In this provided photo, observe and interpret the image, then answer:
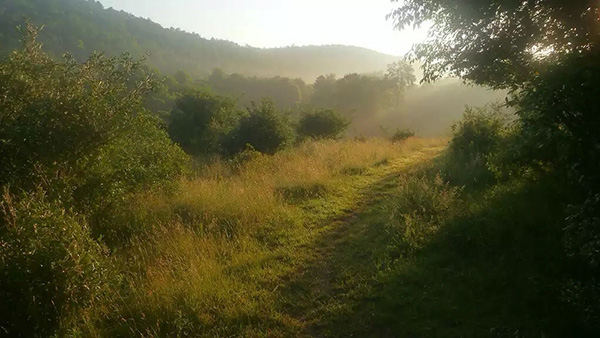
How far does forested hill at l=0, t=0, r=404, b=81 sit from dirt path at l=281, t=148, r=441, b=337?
2085 inches

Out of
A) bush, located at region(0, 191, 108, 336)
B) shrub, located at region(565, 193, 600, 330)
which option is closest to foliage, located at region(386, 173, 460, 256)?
shrub, located at region(565, 193, 600, 330)

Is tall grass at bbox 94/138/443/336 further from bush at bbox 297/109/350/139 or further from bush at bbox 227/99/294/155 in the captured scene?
bush at bbox 297/109/350/139

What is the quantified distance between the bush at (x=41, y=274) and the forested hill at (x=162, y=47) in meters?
52.2

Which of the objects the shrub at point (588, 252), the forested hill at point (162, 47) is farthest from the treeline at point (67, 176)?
the forested hill at point (162, 47)

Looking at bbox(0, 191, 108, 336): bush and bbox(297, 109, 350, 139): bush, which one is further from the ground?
bbox(297, 109, 350, 139): bush

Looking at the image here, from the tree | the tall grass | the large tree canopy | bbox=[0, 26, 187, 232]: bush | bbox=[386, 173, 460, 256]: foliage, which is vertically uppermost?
the tree

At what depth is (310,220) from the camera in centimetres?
716

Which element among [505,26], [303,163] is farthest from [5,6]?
[505,26]

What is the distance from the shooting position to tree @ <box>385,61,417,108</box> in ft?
187

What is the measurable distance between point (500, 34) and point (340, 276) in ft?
19.2

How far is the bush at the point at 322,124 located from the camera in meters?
25.8

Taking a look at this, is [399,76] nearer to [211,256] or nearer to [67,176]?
[211,256]

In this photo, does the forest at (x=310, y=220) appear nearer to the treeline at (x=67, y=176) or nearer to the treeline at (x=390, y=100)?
the treeline at (x=67, y=176)

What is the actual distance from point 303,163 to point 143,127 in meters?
5.09
